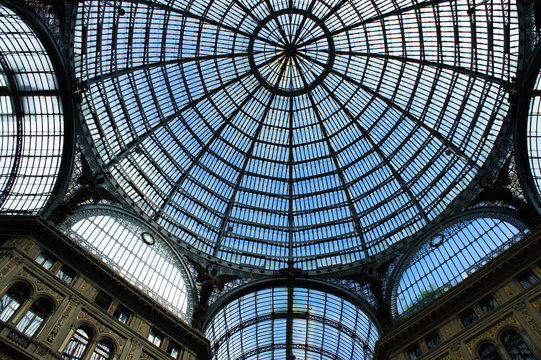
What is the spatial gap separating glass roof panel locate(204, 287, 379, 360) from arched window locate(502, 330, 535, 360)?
1586cm

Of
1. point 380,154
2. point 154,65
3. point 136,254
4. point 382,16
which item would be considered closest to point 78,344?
point 136,254

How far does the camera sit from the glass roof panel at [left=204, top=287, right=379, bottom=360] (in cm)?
4309

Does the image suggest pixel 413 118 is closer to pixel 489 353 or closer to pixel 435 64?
pixel 435 64

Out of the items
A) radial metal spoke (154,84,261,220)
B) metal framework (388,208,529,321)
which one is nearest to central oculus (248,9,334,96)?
radial metal spoke (154,84,261,220)

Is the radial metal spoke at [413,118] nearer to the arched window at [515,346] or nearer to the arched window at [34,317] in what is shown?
the arched window at [515,346]

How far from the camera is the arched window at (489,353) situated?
25266mm

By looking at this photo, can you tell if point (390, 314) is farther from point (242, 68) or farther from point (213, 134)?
point (242, 68)

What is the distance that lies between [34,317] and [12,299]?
167 centimetres

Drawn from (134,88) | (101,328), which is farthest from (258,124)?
(101,328)

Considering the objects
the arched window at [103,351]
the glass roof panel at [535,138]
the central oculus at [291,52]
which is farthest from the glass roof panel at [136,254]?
the glass roof panel at [535,138]

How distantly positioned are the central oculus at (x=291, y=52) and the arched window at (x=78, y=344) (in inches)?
1186

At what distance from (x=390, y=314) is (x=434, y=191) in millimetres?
12736

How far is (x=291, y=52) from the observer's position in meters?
44.7

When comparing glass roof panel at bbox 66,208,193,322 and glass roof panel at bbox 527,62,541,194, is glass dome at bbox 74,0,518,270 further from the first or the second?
glass roof panel at bbox 527,62,541,194
